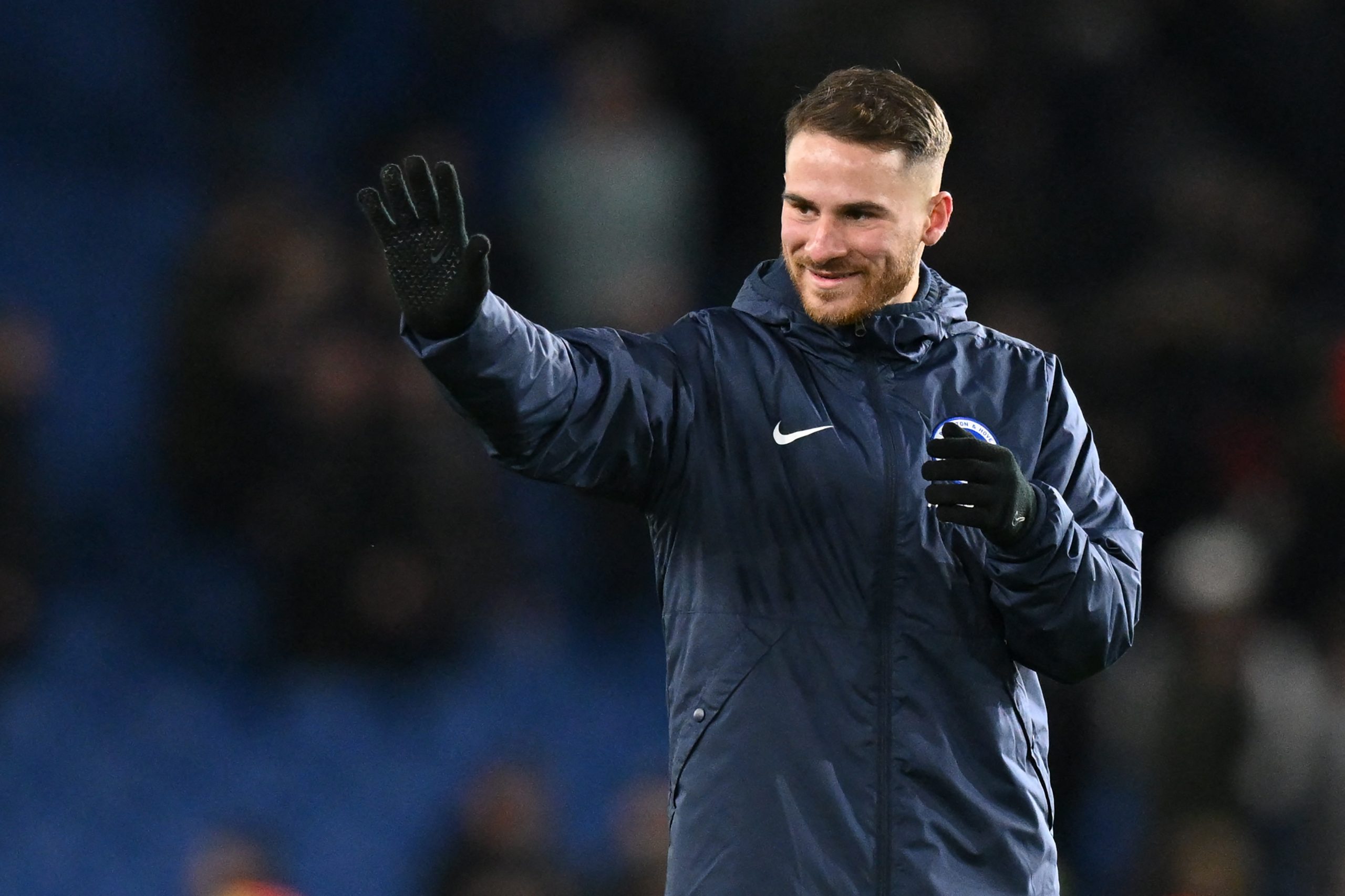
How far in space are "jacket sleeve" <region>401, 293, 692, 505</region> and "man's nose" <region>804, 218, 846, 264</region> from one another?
0.25m

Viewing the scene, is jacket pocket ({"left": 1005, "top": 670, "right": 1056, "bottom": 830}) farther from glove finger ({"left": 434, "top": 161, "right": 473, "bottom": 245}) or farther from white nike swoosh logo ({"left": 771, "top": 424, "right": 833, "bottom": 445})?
glove finger ({"left": 434, "top": 161, "right": 473, "bottom": 245})

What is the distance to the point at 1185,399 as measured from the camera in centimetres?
632

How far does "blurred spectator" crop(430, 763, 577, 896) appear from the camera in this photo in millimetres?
5500

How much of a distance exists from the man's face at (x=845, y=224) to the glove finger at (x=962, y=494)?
357mm

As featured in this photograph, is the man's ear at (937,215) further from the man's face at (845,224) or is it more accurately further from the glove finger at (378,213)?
the glove finger at (378,213)

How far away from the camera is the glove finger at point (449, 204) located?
2.40 m

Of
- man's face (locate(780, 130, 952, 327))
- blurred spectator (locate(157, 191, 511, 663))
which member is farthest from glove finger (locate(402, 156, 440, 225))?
blurred spectator (locate(157, 191, 511, 663))

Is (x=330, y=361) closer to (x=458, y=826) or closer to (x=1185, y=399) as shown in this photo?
(x=458, y=826)

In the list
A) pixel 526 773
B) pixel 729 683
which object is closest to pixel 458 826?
pixel 526 773

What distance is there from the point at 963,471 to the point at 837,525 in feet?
0.75

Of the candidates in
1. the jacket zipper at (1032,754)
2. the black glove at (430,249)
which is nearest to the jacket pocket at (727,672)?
the jacket zipper at (1032,754)

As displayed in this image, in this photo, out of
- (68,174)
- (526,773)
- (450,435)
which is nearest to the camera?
(526,773)

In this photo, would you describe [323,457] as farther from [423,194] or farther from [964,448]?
[964,448]

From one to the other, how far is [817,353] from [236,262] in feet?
12.3
